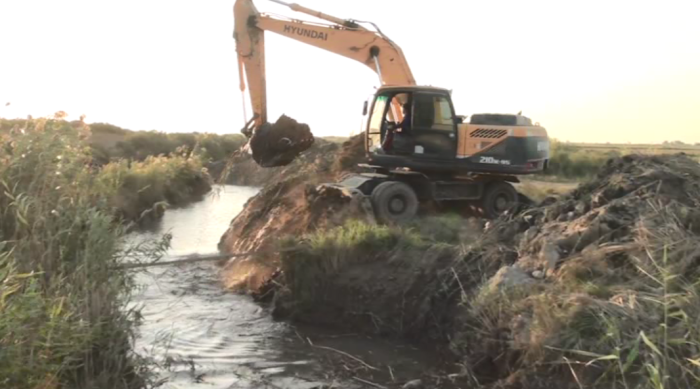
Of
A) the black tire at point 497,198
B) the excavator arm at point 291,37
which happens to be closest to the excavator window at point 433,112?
the excavator arm at point 291,37

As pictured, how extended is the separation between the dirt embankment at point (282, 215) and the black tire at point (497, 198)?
10.1 ft

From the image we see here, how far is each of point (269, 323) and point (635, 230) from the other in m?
5.08

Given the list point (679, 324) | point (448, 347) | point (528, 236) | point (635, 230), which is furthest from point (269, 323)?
point (679, 324)

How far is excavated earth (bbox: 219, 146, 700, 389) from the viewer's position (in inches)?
235

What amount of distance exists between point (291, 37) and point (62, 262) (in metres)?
9.67

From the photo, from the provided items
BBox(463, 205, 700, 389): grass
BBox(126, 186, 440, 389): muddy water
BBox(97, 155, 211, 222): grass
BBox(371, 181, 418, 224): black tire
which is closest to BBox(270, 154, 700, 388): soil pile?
BBox(463, 205, 700, 389): grass

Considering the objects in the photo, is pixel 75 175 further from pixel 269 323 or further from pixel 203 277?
pixel 203 277

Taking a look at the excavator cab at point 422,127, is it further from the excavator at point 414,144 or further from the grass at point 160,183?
the grass at point 160,183

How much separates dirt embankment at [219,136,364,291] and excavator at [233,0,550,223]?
75cm

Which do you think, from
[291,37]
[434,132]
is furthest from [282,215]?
[291,37]

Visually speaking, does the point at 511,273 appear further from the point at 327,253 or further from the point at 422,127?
the point at 422,127

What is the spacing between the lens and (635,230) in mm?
6414

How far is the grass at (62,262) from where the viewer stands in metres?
4.90

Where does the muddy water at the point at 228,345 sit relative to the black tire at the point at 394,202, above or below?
below
